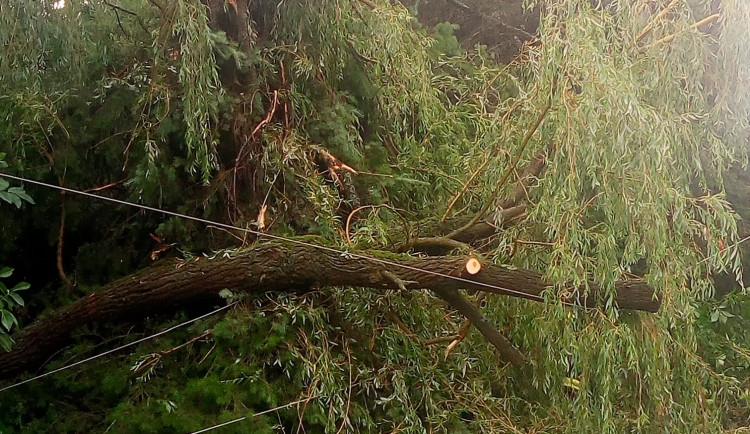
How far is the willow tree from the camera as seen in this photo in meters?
1.83

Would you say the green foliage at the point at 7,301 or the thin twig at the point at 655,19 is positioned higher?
the thin twig at the point at 655,19

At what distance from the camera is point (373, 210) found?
2367mm

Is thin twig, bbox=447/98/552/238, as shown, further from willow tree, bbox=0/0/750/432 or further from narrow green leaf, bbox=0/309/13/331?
narrow green leaf, bbox=0/309/13/331

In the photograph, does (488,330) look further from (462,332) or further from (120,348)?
(120,348)

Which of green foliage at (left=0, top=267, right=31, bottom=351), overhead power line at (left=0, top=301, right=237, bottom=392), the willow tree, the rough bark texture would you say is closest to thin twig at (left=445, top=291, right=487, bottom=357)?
the willow tree

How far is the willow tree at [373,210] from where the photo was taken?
1.83 metres

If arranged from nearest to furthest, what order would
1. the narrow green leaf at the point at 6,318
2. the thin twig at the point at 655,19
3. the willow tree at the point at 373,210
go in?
the narrow green leaf at the point at 6,318
the willow tree at the point at 373,210
the thin twig at the point at 655,19

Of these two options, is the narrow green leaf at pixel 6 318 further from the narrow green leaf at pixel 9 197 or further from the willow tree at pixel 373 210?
the willow tree at pixel 373 210

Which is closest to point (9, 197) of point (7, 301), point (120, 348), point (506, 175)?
point (7, 301)

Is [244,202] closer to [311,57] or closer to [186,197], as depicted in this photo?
[186,197]

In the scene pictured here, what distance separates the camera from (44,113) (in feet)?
7.88

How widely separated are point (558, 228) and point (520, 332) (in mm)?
523

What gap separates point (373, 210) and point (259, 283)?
49cm

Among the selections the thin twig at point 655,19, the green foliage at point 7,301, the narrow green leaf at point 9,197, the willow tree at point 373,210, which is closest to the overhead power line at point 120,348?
the willow tree at point 373,210
